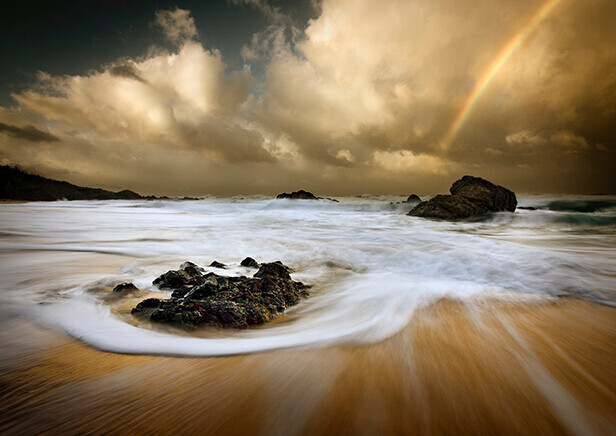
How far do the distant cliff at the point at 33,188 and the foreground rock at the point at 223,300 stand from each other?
53.0 meters

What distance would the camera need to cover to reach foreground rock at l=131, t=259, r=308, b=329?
1979 mm

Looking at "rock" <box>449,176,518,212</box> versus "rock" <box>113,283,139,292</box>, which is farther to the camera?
"rock" <box>449,176,518,212</box>

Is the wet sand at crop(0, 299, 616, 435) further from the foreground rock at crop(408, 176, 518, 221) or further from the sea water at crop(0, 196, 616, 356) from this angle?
the foreground rock at crop(408, 176, 518, 221)

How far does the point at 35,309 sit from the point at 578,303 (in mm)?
5045

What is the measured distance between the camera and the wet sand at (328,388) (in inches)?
42.4

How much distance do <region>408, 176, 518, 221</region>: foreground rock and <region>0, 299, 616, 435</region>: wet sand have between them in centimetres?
1382

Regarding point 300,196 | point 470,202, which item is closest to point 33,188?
point 300,196

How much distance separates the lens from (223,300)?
7.13 ft

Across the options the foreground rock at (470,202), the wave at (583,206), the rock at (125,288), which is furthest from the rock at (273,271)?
the wave at (583,206)

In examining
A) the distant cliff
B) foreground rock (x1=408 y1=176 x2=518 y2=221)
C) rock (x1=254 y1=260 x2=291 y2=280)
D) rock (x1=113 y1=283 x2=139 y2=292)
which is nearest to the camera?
rock (x1=113 y1=283 x2=139 y2=292)

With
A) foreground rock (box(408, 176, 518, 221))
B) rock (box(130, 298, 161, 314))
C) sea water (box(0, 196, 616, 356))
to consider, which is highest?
→ foreground rock (box(408, 176, 518, 221))

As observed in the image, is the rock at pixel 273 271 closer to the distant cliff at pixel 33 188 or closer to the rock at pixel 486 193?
the rock at pixel 486 193

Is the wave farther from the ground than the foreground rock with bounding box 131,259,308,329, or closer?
farther from the ground

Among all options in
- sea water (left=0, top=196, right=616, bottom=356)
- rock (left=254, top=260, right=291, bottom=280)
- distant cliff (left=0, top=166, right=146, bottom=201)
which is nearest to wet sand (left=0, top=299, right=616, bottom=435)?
sea water (left=0, top=196, right=616, bottom=356)
